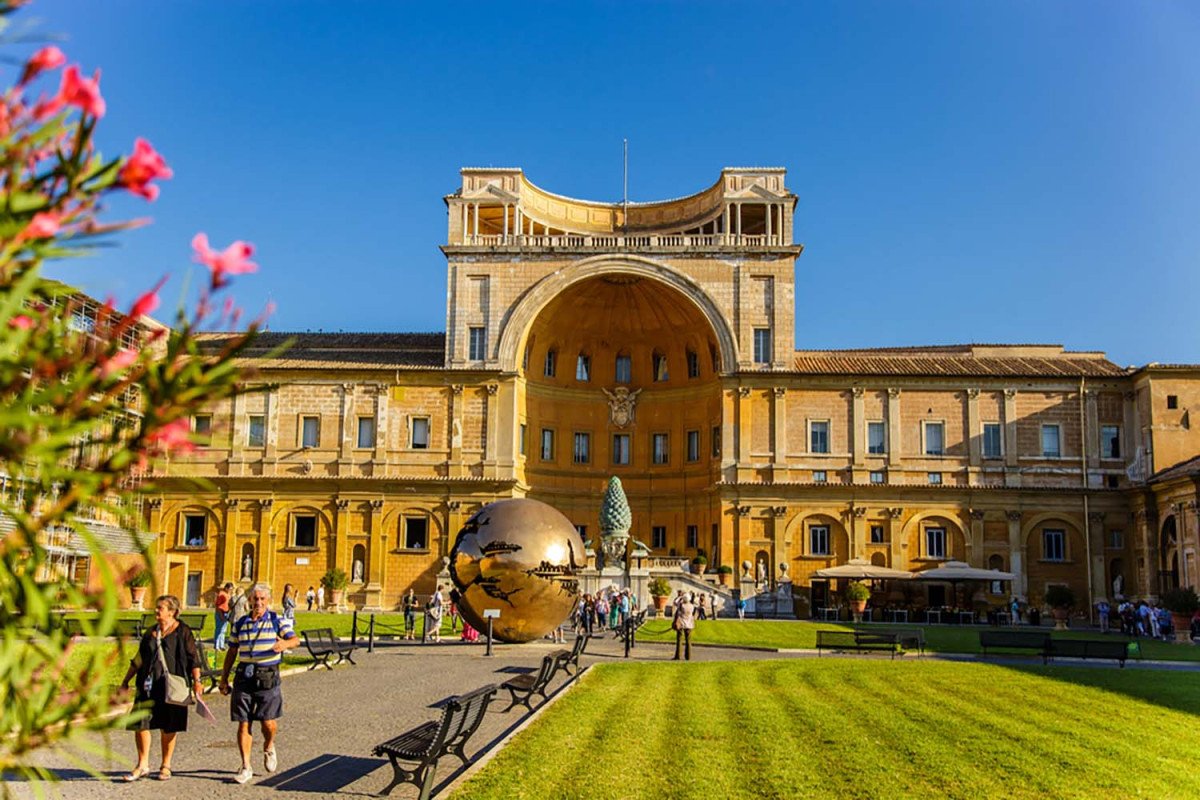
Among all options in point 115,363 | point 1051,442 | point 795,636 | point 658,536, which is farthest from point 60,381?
point 658,536

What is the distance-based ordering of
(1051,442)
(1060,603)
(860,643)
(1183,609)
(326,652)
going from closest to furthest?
1. (326,652)
2. (860,643)
3. (1183,609)
4. (1060,603)
5. (1051,442)

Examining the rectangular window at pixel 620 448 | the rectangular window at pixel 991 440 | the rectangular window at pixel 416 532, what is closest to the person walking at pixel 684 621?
the rectangular window at pixel 416 532

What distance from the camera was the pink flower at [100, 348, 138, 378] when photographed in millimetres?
2977

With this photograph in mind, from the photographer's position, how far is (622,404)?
5566 cm

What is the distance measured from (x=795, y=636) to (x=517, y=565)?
12734mm

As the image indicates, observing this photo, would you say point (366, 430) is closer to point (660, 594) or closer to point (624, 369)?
point (624, 369)

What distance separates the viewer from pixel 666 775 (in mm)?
11203

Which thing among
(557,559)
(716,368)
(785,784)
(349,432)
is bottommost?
(785,784)

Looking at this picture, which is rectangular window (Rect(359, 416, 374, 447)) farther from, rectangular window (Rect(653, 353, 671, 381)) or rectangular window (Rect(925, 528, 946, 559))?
rectangular window (Rect(925, 528, 946, 559))

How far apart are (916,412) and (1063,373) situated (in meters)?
6.55

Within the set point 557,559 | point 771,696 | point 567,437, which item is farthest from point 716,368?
point 771,696

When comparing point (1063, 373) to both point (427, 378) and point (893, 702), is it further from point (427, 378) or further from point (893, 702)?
point (893, 702)

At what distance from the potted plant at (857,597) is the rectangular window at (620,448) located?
14.4 meters

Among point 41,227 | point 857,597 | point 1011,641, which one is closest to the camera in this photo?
point 41,227
